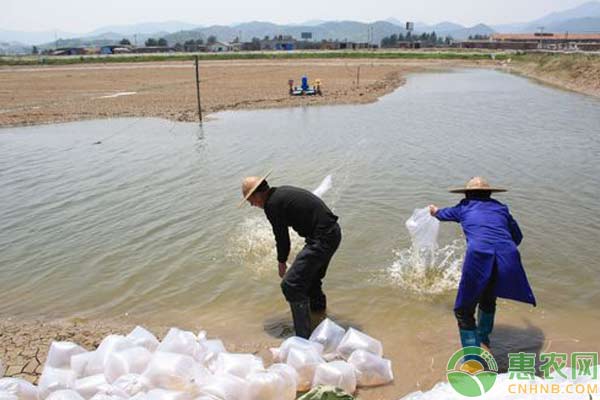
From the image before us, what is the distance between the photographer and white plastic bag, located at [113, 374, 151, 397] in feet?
11.5

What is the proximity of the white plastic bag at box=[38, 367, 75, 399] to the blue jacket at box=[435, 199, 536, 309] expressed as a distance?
9.67ft

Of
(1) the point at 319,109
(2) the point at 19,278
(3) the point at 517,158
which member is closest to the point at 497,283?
(2) the point at 19,278

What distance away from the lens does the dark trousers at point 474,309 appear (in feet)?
12.9

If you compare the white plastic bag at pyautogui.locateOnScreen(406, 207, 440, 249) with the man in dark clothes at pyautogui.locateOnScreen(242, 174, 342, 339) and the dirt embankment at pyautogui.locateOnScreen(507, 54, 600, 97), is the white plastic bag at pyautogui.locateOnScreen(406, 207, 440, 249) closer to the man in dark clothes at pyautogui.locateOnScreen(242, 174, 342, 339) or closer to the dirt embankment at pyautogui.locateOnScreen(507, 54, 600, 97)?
the man in dark clothes at pyautogui.locateOnScreen(242, 174, 342, 339)

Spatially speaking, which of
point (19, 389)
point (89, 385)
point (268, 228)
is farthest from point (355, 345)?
point (268, 228)

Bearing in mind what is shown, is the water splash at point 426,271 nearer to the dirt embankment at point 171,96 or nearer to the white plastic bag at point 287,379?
the white plastic bag at point 287,379

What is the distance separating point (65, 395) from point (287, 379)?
4.87ft

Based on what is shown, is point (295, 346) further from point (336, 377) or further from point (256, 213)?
point (256, 213)

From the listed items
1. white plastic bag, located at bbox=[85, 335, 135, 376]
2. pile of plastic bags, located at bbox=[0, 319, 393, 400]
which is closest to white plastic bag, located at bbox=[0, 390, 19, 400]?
pile of plastic bags, located at bbox=[0, 319, 393, 400]

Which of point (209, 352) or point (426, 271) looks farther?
point (426, 271)

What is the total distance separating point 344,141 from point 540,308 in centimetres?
975

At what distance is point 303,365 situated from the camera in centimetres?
386

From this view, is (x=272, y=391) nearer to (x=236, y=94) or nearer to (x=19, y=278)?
(x=19, y=278)

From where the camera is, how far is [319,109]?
70.6 ft
